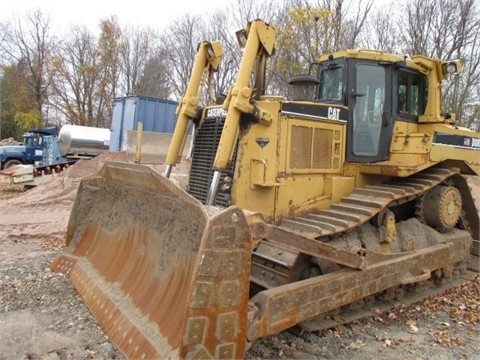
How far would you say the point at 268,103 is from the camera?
15.6 feet

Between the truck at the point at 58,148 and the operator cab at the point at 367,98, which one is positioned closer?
the operator cab at the point at 367,98

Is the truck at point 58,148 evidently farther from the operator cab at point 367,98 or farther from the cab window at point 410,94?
the cab window at point 410,94

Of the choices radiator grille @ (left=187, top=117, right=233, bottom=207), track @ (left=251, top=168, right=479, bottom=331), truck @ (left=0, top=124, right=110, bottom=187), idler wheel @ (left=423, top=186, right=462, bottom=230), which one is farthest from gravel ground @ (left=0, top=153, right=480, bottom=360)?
truck @ (left=0, top=124, right=110, bottom=187)

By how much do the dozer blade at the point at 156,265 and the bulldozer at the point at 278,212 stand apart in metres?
0.01

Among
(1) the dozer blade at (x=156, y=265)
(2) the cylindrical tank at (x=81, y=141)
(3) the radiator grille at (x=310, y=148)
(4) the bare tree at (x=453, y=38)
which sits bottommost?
(1) the dozer blade at (x=156, y=265)

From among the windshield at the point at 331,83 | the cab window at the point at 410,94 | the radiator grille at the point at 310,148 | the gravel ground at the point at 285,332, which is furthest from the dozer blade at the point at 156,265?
the cab window at the point at 410,94

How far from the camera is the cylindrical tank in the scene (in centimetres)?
2084

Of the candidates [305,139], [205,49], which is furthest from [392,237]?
[205,49]

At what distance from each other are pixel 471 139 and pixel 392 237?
221 cm

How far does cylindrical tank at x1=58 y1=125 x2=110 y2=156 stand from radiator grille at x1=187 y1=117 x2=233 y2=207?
16901mm

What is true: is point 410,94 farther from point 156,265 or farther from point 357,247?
point 156,265

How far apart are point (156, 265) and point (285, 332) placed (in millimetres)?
1434

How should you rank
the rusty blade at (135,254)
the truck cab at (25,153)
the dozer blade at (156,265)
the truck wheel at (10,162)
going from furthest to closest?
the truck cab at (25,153)
the truck wheel at (10,162)
the rusty blade at (135,254)
the dozer blade at (156,265)

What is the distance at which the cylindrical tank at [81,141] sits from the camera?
821 inches
